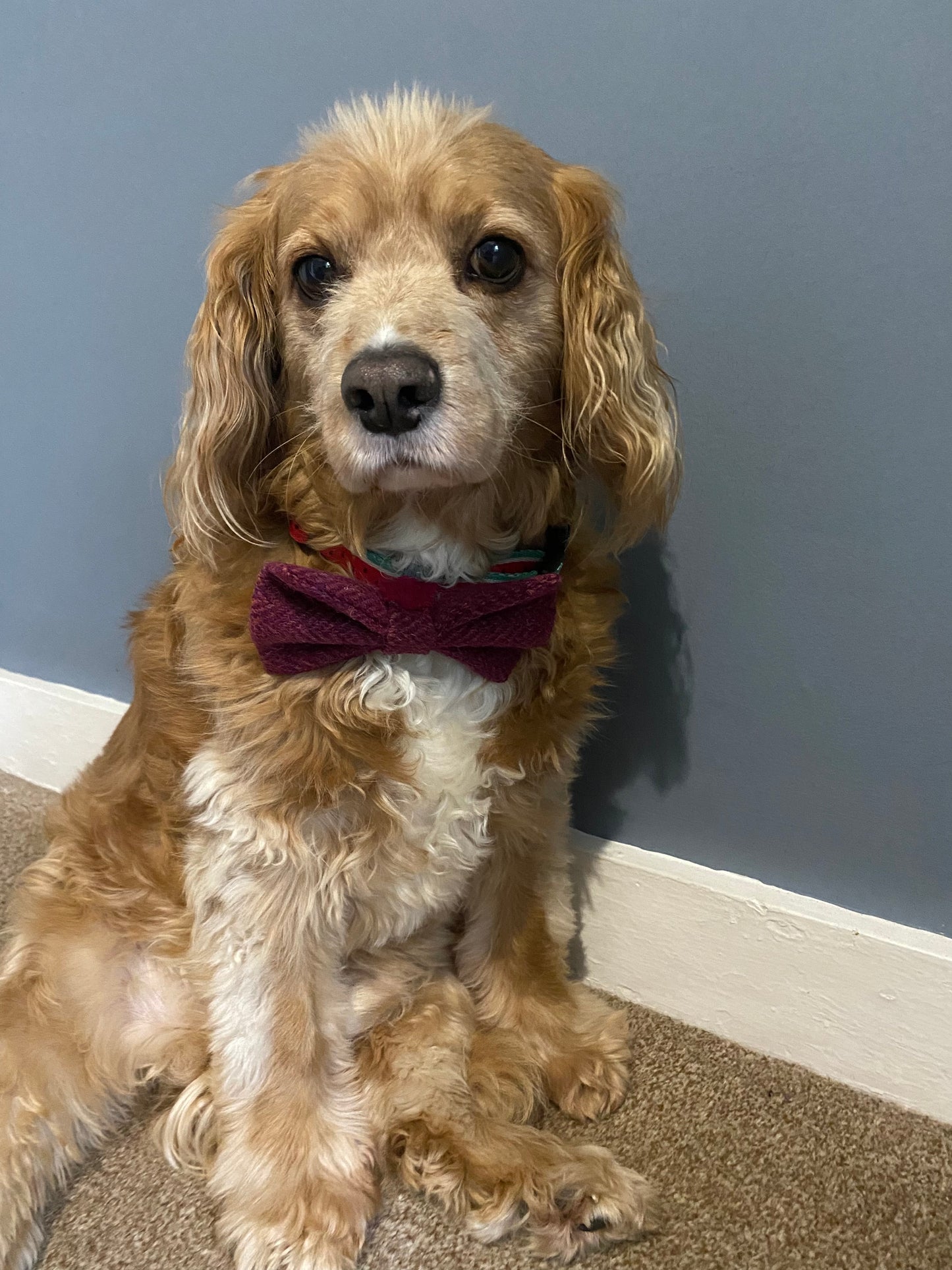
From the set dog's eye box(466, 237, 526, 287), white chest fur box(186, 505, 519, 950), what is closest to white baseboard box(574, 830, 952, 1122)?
white chest fur box(186, 505, 519, 950)

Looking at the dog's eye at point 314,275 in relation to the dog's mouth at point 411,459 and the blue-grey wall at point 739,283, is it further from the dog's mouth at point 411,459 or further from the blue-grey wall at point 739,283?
the blue-grey wall at point 739,283

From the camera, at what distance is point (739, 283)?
1.08 meters

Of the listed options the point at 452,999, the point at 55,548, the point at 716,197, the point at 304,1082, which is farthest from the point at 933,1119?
the point at 55,548

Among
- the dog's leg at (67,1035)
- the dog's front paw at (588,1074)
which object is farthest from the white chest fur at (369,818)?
the dog's front paw at (588,1074)

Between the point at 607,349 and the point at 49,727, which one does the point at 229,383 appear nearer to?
the point at 607,349

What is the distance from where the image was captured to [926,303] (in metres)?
0.98

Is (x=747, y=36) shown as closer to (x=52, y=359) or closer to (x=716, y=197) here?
(x=716, y=197)

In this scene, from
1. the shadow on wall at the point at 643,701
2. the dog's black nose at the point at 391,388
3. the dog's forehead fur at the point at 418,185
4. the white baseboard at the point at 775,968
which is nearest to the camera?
the dog's black nose at the point at 391,388

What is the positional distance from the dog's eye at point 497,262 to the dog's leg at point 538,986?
66 centimetres

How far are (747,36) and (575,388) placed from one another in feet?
1.51

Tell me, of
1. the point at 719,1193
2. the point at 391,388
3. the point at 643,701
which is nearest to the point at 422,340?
the point at 391,388

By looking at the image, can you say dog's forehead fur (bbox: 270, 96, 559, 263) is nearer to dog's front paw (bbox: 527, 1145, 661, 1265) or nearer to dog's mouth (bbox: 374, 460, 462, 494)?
dog's mouth (bbox: 374, 460, 462, 494)

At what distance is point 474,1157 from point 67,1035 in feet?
1.70

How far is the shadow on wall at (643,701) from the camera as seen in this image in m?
1.25
